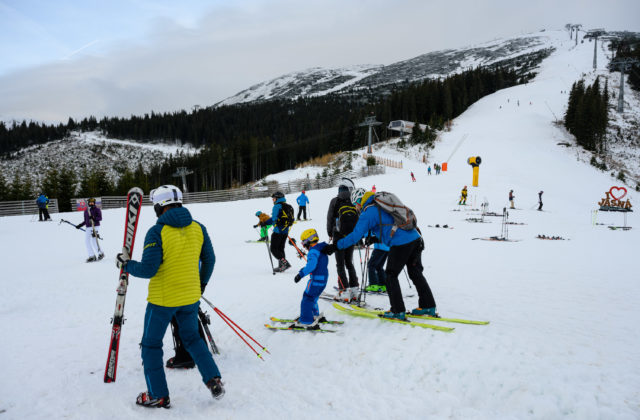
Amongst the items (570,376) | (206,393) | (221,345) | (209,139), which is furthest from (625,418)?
(209,139)

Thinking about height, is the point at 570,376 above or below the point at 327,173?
below

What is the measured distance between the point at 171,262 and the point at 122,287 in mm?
881

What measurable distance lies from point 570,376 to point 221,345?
13.6ft

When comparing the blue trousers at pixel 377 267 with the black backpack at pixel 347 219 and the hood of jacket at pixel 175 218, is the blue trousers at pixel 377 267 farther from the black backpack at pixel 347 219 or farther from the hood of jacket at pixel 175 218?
the hood of jacket at pixel 175 218

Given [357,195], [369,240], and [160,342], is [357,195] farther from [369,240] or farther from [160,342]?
[160,342]

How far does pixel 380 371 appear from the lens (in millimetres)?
4008

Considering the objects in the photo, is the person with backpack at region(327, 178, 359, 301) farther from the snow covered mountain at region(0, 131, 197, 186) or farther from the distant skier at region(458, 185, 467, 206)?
the snow covered mountain at region(0, 131, 197, 186)

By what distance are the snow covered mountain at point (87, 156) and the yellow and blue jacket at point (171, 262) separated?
4496 inches

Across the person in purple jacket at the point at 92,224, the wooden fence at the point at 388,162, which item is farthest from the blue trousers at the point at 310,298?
the wooden fence at the point at 388,162

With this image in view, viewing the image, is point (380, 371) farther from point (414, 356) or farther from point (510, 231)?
point (510, 231)

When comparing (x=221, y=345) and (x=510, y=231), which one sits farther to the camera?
(x=510, y=231)

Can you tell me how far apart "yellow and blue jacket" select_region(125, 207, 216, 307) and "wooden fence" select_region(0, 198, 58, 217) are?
32128 millimetres

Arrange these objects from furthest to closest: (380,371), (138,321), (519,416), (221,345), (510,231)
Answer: (510,231)
(138,321)
(221,345)
(380,371)
(519,416)

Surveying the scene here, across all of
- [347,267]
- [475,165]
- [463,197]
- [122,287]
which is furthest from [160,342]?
[475,165]
